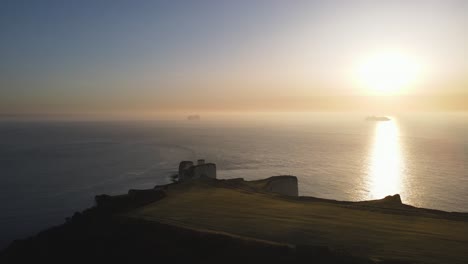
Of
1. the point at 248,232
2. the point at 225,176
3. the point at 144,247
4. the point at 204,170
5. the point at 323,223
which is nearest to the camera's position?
the point at 144,247

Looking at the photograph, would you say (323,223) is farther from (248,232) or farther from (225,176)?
(225,176)

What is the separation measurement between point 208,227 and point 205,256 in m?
2.46

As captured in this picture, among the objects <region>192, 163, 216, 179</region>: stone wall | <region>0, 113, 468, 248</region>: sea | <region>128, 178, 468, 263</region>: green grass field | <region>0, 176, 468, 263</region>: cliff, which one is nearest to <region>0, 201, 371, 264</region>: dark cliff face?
<region>0, 176, 468, 263</region>: cliff

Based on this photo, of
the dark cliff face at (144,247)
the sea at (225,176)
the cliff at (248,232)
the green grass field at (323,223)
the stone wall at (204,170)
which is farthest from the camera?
the stone wall at (204,170)

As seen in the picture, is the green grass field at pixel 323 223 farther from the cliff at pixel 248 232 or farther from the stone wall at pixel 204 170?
the stone wall at pixel 204 170

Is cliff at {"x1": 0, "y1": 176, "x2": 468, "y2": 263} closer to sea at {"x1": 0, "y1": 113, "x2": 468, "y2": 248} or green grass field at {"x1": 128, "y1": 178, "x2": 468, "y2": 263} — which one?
green grass field at {"x1": 128, "y1": 178, "x2": 468, "y2": 263}

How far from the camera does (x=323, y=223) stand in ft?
51.4

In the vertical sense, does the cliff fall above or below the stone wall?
above

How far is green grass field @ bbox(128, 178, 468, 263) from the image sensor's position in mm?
12625

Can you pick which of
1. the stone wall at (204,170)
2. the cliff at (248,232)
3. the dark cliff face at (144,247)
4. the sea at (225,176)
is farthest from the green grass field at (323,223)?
the stone wall at (204,170)

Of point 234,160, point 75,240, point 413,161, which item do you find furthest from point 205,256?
point 413,161

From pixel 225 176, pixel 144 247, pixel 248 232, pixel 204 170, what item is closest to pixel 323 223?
pixel 248 232

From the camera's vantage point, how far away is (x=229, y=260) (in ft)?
40.6

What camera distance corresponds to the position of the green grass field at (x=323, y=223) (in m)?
12.6
